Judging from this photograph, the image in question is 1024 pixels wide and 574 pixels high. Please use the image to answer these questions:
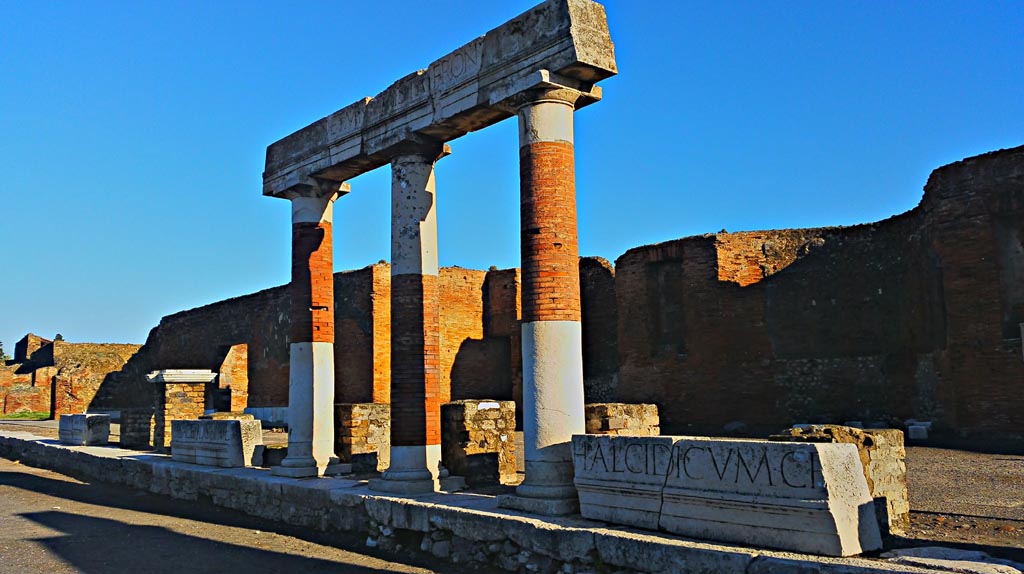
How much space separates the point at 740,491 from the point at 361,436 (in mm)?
6263

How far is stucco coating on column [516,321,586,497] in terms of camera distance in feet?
22.0

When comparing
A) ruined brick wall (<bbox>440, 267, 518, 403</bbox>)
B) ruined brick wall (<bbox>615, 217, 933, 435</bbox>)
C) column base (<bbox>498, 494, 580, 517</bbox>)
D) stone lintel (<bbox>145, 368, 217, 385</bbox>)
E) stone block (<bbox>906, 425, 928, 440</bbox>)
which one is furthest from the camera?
ruined brick wall (<bbox>440, 267, 518, 403</bbox>)

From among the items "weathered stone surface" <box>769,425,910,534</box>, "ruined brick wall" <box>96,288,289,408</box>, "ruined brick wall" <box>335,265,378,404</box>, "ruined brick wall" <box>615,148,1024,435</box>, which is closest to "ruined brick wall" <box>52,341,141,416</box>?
"ruined brick wall" <box>96,288,289,408</box>

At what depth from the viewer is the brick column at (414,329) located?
8305mm

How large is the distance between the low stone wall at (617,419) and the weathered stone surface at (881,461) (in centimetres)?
311

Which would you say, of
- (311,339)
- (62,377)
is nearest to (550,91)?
(311,339)

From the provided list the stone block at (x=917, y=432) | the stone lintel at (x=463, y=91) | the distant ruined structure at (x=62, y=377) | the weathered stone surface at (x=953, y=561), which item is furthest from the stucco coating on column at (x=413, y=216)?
the distant ruined structure at (x=62, y=377)

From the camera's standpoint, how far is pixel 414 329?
8.60 metres

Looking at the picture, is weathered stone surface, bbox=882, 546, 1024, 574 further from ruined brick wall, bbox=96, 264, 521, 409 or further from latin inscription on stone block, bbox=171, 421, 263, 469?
ruined brick wall, bbox=96, 264, 521, 409

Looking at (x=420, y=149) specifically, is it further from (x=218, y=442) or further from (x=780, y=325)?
(x=780, y=325)

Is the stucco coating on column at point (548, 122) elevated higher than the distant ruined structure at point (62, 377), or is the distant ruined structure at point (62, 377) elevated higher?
the stucco coating on column at point (548, 122)

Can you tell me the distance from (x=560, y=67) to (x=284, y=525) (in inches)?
225

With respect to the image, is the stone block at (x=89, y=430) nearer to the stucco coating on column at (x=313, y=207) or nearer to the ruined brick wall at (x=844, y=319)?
the stucco coating on column at (x=313, y=207)

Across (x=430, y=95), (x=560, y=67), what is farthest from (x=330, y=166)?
(x=560, y=67)
